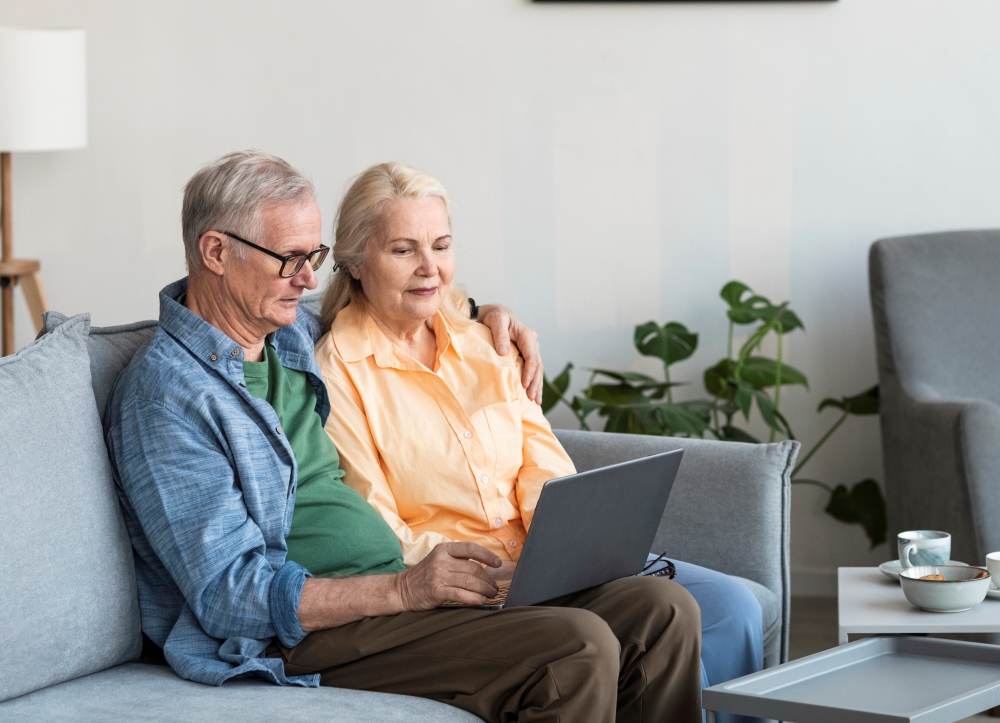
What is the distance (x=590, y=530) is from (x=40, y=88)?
6.80 feet

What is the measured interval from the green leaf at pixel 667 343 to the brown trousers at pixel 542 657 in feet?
4.49

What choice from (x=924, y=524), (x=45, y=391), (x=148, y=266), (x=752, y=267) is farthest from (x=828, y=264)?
(x=45, y=391)

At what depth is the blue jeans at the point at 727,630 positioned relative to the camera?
72.5 inches

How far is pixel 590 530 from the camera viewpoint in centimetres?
162

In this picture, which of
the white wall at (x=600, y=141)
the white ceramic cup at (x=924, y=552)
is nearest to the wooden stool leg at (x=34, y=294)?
the white wall at (x=600, y=141)

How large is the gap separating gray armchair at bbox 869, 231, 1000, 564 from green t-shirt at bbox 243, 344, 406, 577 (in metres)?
1.46

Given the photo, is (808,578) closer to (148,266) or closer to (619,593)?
(619,593)

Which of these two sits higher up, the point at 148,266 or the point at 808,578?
the point at 148,266

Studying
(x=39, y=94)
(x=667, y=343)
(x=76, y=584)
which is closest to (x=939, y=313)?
(x=667, y=343)

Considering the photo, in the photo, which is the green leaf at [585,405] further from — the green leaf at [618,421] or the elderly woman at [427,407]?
the elderly woman at [427,407]

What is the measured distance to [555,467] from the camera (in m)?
2.08

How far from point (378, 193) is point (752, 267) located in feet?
5.03

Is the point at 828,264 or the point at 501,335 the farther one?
the point at 828,264

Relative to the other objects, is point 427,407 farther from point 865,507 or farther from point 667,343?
point 865,507
